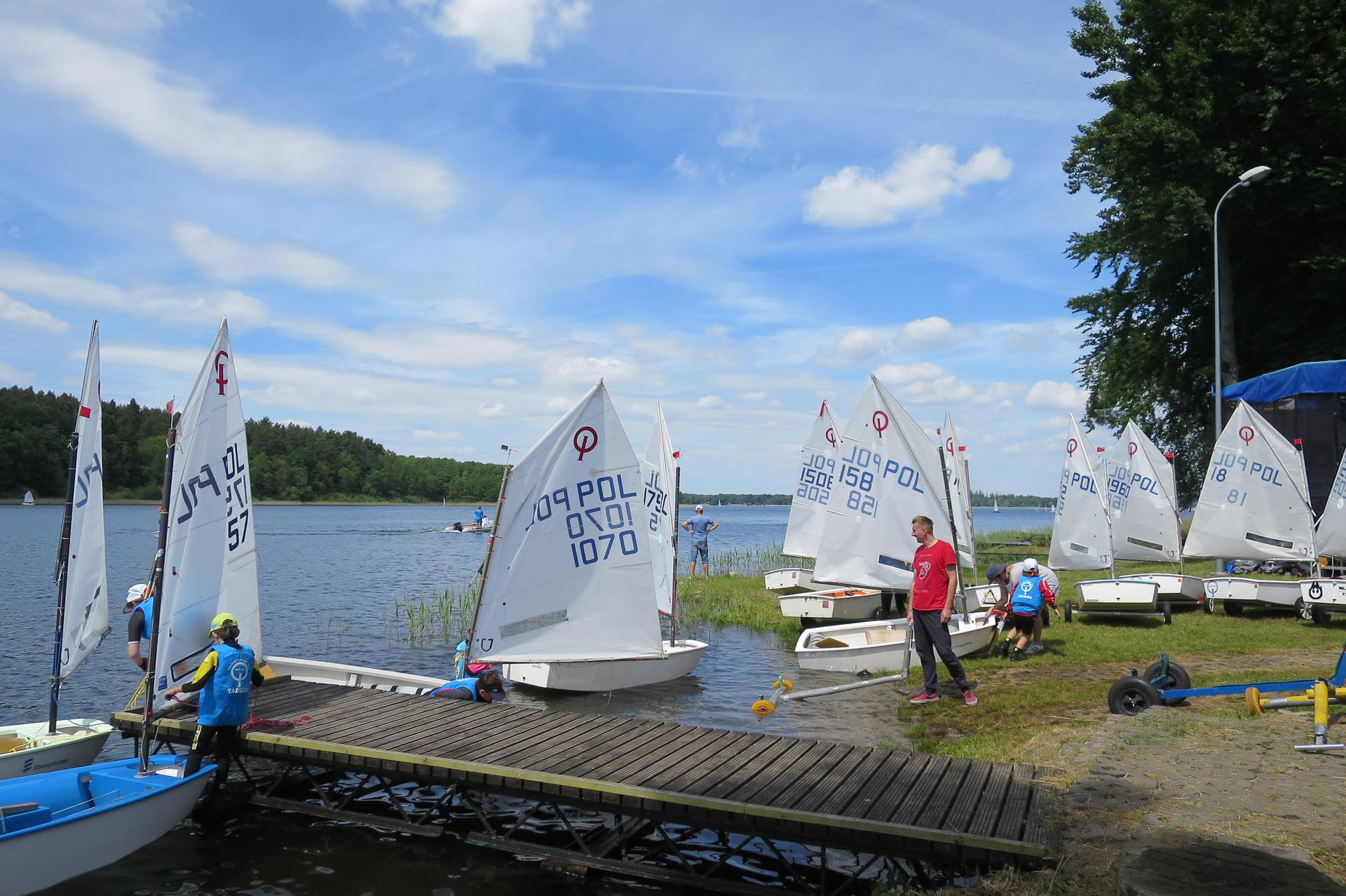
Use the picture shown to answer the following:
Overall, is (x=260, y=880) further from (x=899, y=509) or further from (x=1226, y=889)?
(x=899, y=509)

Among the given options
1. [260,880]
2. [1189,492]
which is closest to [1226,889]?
[260,880]

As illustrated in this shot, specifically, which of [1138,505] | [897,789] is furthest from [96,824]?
[1138,505]

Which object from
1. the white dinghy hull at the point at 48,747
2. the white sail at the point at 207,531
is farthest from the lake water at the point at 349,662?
the white dinghy hull at the point at 48,747

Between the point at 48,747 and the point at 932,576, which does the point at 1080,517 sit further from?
the point at 48,747

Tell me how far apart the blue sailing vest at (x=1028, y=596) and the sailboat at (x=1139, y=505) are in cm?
946

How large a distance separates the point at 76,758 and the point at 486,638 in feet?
14.7

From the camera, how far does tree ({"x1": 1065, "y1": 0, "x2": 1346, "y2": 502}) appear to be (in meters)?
23.8

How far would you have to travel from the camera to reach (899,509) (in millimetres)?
15078

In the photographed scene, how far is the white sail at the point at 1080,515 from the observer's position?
65.8 feet

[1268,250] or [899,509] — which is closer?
[899,509]

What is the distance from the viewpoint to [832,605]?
737 inches

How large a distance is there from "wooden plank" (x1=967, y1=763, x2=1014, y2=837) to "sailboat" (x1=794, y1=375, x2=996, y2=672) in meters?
6.56

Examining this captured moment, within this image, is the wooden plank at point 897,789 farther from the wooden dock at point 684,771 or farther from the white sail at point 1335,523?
the white sail at point 1335,523

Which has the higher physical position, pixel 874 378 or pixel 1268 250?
pixel 1268 250
